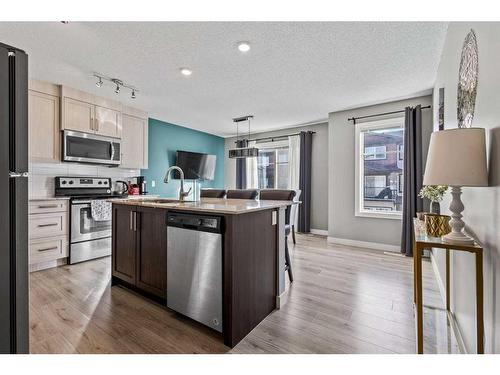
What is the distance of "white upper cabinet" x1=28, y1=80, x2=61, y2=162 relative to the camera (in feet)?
10.5

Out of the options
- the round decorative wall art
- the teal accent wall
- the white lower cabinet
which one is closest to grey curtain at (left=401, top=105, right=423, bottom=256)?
the round decorative wall art

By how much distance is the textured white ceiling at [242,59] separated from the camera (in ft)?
7.19

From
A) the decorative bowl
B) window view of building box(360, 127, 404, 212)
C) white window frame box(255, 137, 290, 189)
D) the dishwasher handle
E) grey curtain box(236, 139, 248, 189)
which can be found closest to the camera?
the decorative bowl

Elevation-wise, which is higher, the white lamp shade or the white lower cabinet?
the white lamp shade

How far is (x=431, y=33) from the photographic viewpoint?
227cm

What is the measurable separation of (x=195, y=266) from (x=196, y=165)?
14.3 ft

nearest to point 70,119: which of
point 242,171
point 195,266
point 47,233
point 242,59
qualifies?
point 47,233

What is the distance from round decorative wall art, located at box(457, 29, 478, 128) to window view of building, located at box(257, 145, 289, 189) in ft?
14.3

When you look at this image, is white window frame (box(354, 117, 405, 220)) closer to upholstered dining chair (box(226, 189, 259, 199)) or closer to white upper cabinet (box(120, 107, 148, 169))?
upholstered dining chair (box(226, 189, 259, 199))

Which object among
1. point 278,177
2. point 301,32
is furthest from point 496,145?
point 278,177

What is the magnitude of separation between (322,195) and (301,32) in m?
3.79

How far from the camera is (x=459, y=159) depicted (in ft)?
3.79

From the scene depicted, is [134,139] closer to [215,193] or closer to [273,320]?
[215,193]

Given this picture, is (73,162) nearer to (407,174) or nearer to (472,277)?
(472,277)
